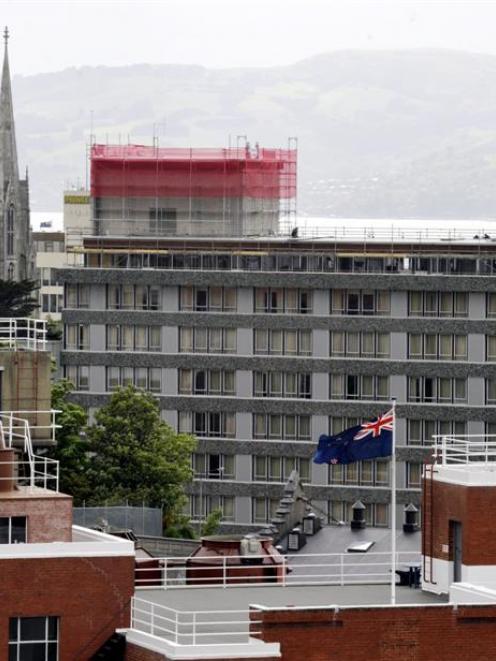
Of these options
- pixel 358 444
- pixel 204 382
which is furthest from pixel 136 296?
pixel 358 444

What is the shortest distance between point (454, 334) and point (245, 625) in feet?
293

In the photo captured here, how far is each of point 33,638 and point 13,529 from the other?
8.84 feet

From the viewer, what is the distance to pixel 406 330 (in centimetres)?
14262

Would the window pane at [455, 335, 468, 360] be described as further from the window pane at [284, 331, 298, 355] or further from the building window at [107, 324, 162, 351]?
the building window at [107, 324, 162, 351]

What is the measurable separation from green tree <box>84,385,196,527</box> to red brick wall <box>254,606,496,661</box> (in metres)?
66.4

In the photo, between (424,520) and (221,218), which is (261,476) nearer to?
(221,218)

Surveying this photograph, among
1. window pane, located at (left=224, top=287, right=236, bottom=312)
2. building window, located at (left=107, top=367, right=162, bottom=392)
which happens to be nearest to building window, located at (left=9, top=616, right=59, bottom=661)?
window pane, located at (left=224, top=287, right=236, bottom=312)

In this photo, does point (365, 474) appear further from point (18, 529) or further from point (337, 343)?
point (18, 529)

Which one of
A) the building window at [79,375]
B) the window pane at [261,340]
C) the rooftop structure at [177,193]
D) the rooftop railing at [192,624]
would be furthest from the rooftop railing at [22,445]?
the rooftop structure at [177,193]

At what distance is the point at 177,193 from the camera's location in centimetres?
15700

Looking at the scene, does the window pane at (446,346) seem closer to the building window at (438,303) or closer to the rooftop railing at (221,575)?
the building window at (438,303)

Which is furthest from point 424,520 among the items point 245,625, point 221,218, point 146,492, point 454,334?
point 221,218

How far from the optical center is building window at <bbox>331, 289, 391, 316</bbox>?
14275 cm

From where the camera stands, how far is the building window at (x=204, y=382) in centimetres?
14625
